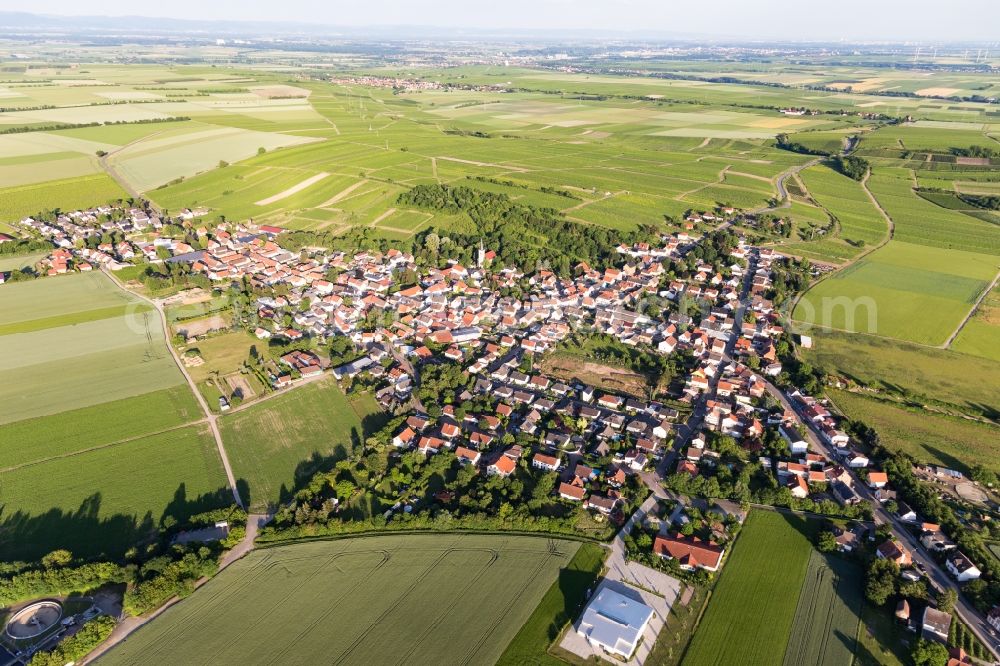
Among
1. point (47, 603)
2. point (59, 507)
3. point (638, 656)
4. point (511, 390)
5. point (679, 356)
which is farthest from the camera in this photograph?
point (679, 356)

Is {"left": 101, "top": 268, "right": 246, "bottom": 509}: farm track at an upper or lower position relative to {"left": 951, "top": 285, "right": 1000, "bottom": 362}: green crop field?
→ lower

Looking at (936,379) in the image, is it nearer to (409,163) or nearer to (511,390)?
(511,390)

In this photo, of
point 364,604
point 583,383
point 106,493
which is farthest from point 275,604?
point 583,383

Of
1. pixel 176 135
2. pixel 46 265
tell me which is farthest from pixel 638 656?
pixel 176 135

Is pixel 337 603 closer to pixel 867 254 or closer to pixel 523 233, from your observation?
pixel 523 233

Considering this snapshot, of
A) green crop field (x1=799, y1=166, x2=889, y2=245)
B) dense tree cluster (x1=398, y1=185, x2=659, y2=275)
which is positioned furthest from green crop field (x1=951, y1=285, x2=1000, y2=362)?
dense tree cluster (x1=398, y1=185, x2=659, y2=275)

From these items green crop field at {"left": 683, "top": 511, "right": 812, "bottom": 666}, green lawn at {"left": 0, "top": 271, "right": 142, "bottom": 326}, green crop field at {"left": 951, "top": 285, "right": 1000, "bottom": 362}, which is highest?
green crop field at {"left": 951, "top": 285, "right": 1000, "bottom": 362}

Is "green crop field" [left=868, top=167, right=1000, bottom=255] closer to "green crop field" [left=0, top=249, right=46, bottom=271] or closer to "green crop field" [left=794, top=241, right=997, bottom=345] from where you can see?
"green crop field" [left=794, top=241, right=997, bottom=345]
